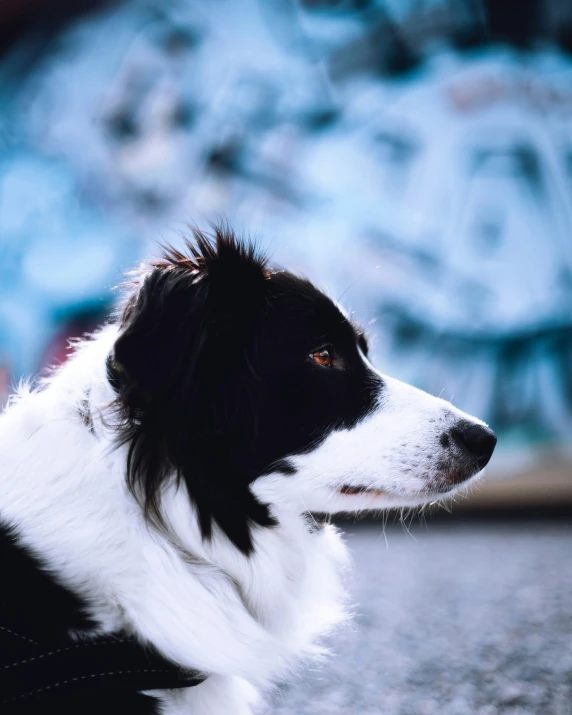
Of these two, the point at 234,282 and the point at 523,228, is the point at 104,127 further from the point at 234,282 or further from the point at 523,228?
the point at 234,282

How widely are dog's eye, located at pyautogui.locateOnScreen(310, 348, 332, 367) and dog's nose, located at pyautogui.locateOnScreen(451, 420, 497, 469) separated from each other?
1.24ft

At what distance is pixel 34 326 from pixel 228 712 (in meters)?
5.86

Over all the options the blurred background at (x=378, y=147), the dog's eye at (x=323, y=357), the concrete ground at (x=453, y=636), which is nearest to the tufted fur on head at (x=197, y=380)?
the dog's eye at (x=323, y=357)

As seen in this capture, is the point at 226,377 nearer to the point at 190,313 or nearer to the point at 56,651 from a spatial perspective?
the point at 190,313

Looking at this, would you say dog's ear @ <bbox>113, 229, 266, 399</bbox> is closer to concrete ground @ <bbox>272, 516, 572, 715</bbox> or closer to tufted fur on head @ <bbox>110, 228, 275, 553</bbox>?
tufted fur on head @ <bbox>110, 228, 275, 553</bbox>

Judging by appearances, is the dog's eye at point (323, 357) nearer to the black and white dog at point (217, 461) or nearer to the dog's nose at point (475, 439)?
the black and white dog at point (217, 461)

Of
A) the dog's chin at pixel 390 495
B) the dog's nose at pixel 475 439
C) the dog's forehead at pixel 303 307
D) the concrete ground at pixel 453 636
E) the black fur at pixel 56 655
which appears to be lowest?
the concrete ground at pixel 453 636

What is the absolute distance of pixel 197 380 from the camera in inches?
54.9

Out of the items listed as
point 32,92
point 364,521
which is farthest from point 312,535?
point 32,92

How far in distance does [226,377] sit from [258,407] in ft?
0.37

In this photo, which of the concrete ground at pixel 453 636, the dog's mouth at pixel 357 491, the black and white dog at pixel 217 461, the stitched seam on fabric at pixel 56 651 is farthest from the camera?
the concrete ground at pixel 453 636

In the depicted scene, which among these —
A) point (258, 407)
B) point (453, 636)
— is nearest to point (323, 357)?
point (258, 407)

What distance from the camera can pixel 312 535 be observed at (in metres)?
1.72

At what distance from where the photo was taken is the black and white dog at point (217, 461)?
1288mm
